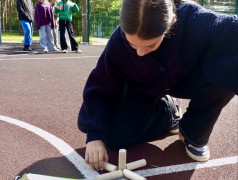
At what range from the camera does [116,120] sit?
1.89 meters

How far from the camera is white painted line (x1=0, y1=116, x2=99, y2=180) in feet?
5.27

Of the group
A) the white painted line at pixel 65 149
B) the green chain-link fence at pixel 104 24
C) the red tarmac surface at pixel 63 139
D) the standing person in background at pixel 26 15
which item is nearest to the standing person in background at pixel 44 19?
the standing person in background at pixel 26 15

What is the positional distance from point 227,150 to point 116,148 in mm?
720

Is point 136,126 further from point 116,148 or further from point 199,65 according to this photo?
point 199,65

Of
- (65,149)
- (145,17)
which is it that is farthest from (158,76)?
(65,149)

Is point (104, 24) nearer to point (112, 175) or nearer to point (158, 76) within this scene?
point (158, 76)

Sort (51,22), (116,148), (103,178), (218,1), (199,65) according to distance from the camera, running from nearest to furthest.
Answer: (103,178)
(199,65)
(116,148)
(51,22)
(218,1)

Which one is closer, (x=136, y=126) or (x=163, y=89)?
(x=163, y=89)

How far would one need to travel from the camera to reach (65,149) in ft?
6.11

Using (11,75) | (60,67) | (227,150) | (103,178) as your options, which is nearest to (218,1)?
(60,67)

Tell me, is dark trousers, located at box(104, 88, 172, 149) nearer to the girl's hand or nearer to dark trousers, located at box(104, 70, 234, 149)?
dark trousers, located at box(104, 70, 234, 149)

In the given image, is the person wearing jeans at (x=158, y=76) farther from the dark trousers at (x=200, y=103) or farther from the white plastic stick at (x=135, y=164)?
the white plastic stick at (x=135, y=164)

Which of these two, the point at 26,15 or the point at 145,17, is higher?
the point at 145,17

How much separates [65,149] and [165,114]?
0.69 meters
